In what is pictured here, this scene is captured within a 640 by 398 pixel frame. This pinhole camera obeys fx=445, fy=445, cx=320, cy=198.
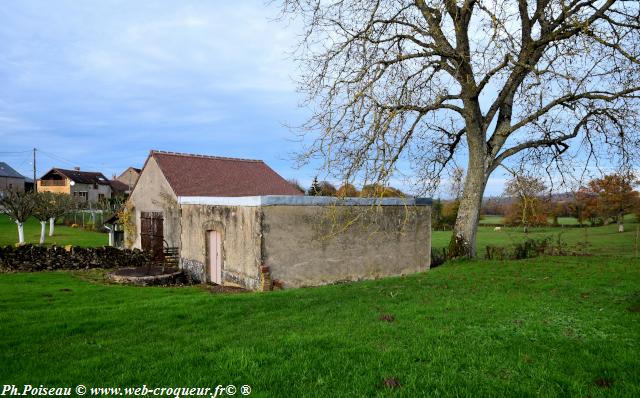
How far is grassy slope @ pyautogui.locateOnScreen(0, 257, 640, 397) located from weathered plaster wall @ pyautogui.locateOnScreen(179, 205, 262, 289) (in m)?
3.92

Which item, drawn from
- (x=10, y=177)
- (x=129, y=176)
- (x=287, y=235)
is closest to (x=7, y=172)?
(x=10, y=177)

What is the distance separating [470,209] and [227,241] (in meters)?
8.49

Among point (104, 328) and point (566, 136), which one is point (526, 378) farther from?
point (566, 136)

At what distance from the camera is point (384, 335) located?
6.33 meters

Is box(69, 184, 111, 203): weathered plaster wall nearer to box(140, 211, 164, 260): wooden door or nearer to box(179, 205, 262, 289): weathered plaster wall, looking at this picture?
box(140, 211, 164, 260): wooden door

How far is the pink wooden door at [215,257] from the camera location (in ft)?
55.2

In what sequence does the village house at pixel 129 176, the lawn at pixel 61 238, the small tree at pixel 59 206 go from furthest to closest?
the village house at pixel 129 176 < the small tree at pixel 59 206 < the lawn at pixel 61 238

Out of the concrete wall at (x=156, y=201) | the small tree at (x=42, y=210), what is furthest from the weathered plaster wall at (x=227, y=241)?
the small tree at (x=42, y=210)

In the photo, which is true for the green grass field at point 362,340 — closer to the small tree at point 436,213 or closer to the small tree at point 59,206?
the small tree at point 59,206

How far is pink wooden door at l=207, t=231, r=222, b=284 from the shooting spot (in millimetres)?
16839

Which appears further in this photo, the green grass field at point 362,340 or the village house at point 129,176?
the village house at point 129,176

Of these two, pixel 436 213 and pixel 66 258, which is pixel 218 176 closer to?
pixel 66 258

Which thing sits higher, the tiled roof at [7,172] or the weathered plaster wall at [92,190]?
the tiled roof at [7,172]

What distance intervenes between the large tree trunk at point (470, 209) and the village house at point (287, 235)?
6.04ft
